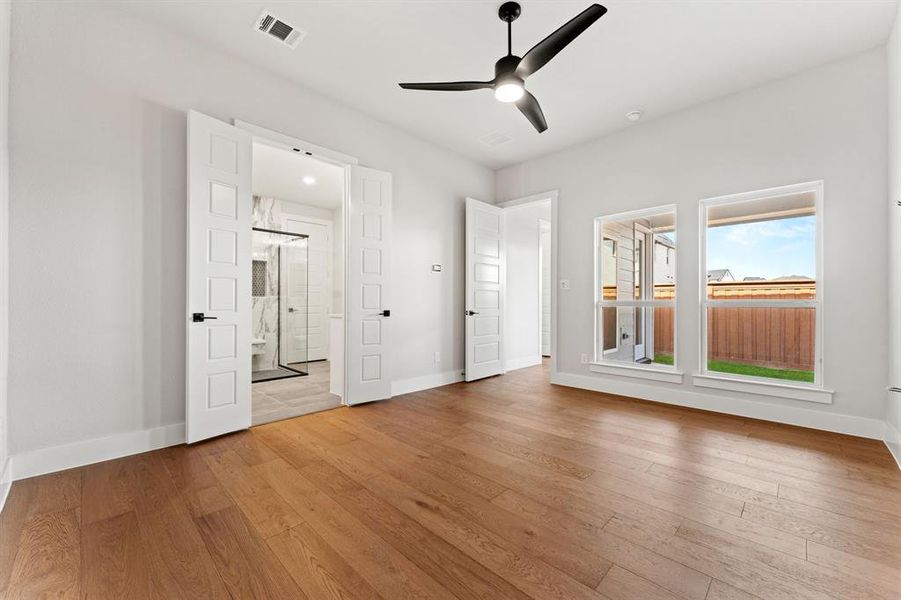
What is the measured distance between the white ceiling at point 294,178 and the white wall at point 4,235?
195cm

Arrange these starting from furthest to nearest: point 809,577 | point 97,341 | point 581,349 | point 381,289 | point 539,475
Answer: point 581,349 < point 381,289 < point 97,341 < point 539,475 < point 809,577

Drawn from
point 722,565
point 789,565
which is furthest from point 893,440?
point 722,565

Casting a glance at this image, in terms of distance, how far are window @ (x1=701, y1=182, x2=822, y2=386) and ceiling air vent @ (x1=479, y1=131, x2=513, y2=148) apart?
7.55ft

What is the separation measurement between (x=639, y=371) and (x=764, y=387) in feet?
3.57

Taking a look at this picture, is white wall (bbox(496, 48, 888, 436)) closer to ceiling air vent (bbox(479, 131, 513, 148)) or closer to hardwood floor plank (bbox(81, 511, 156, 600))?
ceiling air vent (bbox(479, 131, 513, 148))

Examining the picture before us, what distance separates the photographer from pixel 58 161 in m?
2.40

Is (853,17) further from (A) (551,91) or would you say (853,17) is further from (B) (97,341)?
(B) (97,341)

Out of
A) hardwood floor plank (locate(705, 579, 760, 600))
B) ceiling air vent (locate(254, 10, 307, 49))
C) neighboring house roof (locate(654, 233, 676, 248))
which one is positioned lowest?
hardwood floor plank (locate(705, 579, 760, 600))

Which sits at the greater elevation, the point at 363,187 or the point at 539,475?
the point at 363,187

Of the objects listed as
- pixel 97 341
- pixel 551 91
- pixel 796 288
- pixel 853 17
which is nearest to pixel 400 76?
pixel 551 91

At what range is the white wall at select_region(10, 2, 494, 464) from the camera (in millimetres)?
2309

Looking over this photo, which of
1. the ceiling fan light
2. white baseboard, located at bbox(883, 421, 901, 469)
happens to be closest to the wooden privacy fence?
white baseboard, located at bbox(883, 421, 901, 469)

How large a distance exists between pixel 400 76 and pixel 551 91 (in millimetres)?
1438

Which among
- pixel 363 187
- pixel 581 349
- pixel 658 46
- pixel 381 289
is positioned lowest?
pixel 581 349
